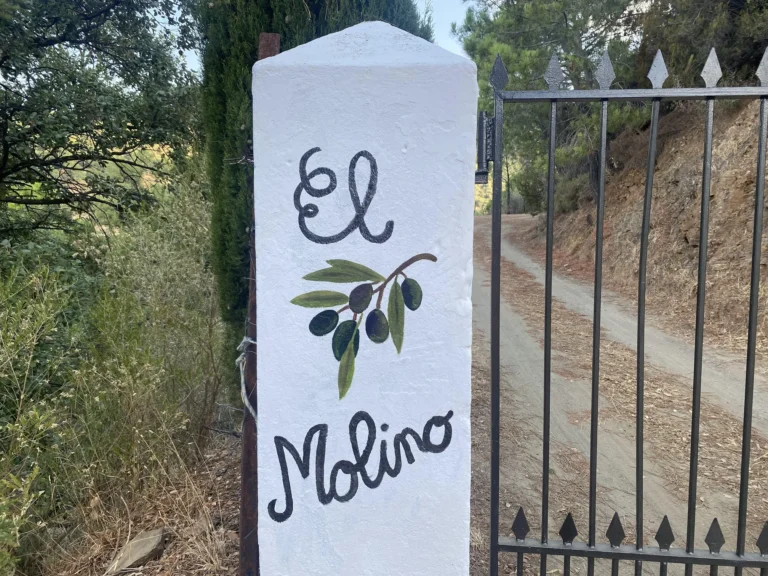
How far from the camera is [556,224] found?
15.2 m

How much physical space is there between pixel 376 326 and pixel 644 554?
1.42 metres

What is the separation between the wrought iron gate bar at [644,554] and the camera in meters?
2.12

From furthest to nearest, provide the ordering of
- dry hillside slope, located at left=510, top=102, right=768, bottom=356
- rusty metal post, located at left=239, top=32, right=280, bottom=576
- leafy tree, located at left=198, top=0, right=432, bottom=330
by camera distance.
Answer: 1. dry hillside slope, located at left=510, top=102, right=768, bottom=356
2. leafy tree, located at left=198, top=0, right=432, bottom=330
3. rusty metal post, located at left=239, top=32, right=280, bottom=576

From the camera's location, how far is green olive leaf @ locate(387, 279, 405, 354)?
195cm

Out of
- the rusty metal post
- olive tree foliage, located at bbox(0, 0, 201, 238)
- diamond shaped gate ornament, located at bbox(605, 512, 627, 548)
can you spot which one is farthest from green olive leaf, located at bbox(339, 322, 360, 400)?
olive tree foliage, located at bbox(0, 0, 201, 238)

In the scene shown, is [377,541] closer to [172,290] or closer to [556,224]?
[172,290]

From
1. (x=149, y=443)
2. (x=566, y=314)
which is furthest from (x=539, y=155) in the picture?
(x=149, y=443)

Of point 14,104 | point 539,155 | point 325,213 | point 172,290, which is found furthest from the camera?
point 539,155

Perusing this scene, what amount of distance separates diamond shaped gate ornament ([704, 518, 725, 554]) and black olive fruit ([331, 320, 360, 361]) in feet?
5.13

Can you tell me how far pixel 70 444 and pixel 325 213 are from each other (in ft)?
9.79

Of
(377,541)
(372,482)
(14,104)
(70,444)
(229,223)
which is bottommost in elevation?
(70,444)

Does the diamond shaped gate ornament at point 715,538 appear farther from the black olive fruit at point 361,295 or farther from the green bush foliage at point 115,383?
the green bush foliage at point 115,383

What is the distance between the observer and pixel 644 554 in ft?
6.99

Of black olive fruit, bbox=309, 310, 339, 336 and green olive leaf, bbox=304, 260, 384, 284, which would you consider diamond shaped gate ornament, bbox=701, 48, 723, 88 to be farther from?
black olive fruit, bbox=309, 310, 339, 336
